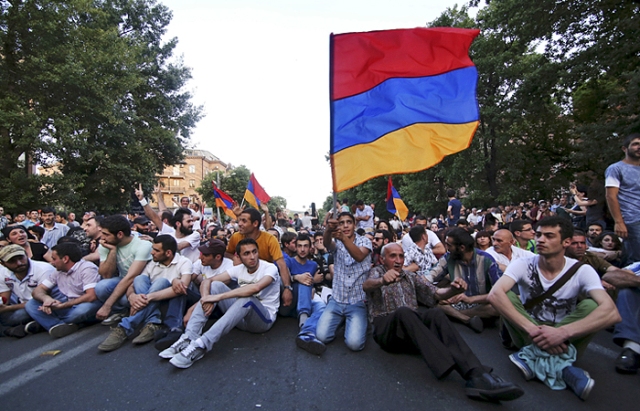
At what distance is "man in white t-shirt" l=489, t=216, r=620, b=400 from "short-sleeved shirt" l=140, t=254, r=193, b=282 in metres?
3.41

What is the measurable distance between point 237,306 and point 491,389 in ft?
7.99

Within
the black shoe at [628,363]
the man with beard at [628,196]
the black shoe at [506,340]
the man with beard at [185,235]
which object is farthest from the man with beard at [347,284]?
the man with beard at [628,196]

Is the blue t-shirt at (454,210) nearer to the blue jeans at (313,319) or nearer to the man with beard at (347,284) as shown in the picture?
the blue jeans at (313,319)

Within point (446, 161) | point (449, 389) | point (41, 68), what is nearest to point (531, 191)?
point (446, 161)

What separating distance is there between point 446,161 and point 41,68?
22.2 metres

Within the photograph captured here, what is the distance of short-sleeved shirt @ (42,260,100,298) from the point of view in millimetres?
4980

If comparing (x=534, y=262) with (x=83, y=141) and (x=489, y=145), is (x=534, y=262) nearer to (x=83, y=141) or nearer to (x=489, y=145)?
(x=83, y=141)

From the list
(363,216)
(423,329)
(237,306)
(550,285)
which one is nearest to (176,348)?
(237,306)

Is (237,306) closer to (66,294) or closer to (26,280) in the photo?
(66,294)

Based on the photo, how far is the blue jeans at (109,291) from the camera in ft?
16.0

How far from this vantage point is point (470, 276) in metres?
4.85

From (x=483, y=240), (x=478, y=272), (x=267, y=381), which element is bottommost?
(x=267, y=381)

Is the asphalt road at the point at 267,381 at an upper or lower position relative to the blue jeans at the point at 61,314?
lower

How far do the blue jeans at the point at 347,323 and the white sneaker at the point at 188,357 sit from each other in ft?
4.26
